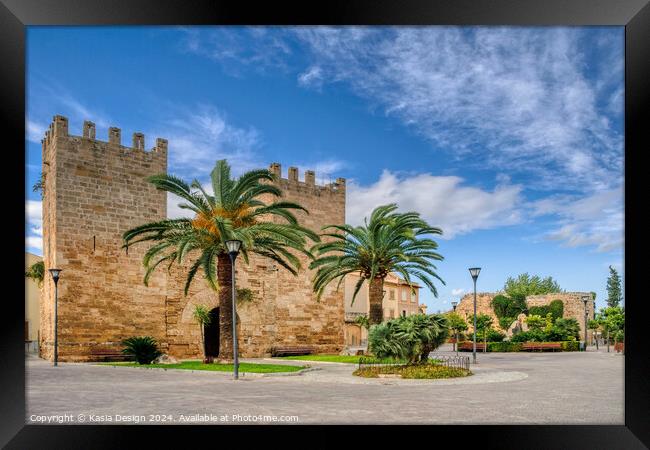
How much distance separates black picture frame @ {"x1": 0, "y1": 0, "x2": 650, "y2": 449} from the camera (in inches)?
250

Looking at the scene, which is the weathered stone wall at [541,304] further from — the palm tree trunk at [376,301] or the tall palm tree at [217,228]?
the tall palm tree at [217,228]

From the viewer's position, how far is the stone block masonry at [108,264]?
20984mm

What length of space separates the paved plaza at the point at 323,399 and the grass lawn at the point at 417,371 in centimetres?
44

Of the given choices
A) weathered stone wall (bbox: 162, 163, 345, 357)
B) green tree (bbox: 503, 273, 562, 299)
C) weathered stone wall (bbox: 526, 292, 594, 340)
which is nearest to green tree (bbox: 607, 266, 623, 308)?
green tree (bbox: 503, 273, 562, 299)

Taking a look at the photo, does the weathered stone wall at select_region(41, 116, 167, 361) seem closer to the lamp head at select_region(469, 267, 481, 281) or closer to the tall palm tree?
the tall palm tree

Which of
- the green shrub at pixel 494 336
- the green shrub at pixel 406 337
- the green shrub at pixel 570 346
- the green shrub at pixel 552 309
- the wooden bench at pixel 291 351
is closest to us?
the green shrub at pixel 406 337

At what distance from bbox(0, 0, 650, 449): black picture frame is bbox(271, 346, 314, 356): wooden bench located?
19.4m

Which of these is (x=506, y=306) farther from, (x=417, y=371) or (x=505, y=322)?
(x=417, y=371)

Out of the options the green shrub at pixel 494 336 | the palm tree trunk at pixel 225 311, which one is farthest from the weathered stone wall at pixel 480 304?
the palm tree trunk at pixel 225 311

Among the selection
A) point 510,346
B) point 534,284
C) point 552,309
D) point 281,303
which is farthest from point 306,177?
point 534,284

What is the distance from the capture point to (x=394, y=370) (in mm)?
14648
